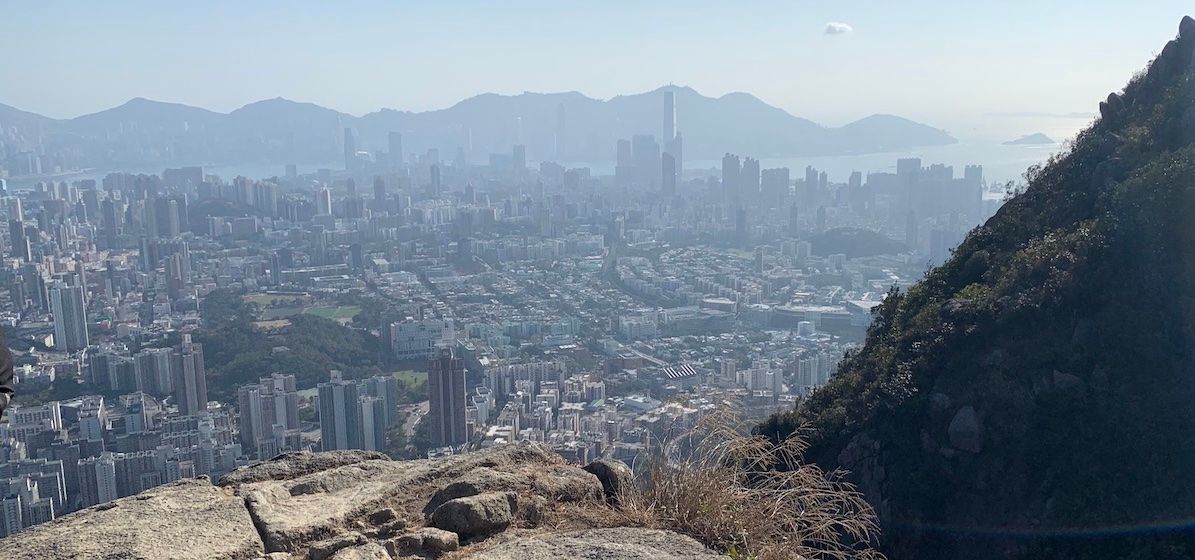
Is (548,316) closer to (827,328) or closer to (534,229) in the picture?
(827,328)

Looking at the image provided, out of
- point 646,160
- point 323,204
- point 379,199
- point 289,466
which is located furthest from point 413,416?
point 646,160

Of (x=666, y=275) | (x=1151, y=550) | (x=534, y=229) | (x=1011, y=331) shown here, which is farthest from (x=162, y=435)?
(x=534, y=229)

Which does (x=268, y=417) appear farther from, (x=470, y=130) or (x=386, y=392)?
(x=470, y=130)


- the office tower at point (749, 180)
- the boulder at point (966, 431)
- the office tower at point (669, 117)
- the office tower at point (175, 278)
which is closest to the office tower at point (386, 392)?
the boulder at point (966, 431)

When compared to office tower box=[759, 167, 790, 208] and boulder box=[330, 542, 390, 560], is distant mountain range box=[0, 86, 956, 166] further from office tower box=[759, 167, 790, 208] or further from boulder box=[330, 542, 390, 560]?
boulder box=[330, 542, 390, 560]

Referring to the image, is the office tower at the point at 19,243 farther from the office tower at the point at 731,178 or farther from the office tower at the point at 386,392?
the office tower at the point at 731,178

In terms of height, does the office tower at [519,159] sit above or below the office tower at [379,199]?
above

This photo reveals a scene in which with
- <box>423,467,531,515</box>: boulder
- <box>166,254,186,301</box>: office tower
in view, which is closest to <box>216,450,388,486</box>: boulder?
<box>423,467,531,515</box>: boulder
